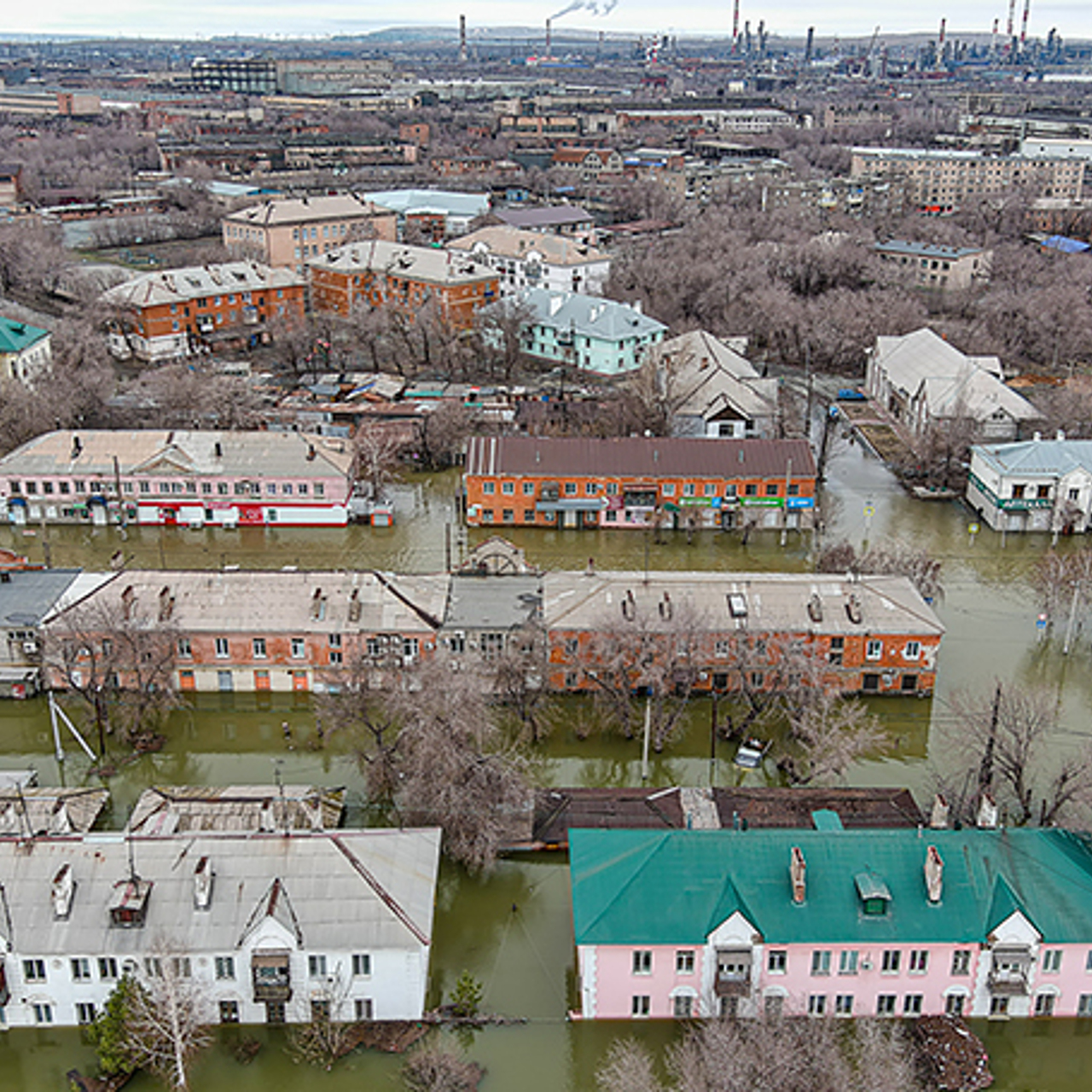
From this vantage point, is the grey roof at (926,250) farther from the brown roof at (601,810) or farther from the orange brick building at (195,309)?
the brown roof at (601,810)

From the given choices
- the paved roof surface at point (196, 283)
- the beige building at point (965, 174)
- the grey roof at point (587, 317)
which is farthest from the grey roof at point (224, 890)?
the beige building at point (965, 174)

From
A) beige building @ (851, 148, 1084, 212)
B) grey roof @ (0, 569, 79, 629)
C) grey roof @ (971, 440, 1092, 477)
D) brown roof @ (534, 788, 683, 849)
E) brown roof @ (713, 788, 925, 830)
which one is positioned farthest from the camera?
beige building @ (851, 148, 1084, 212)

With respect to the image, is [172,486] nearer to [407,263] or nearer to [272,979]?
[272,979]

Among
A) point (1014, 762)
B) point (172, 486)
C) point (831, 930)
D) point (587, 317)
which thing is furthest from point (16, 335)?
point (831, 930)

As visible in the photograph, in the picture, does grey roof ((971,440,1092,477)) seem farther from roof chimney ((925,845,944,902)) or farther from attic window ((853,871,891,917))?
attic window ((853,871,891,917))

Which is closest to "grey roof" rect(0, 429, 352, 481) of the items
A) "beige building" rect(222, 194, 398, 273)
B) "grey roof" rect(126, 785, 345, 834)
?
"grey roof" rect(126, 785, 345, 834)
